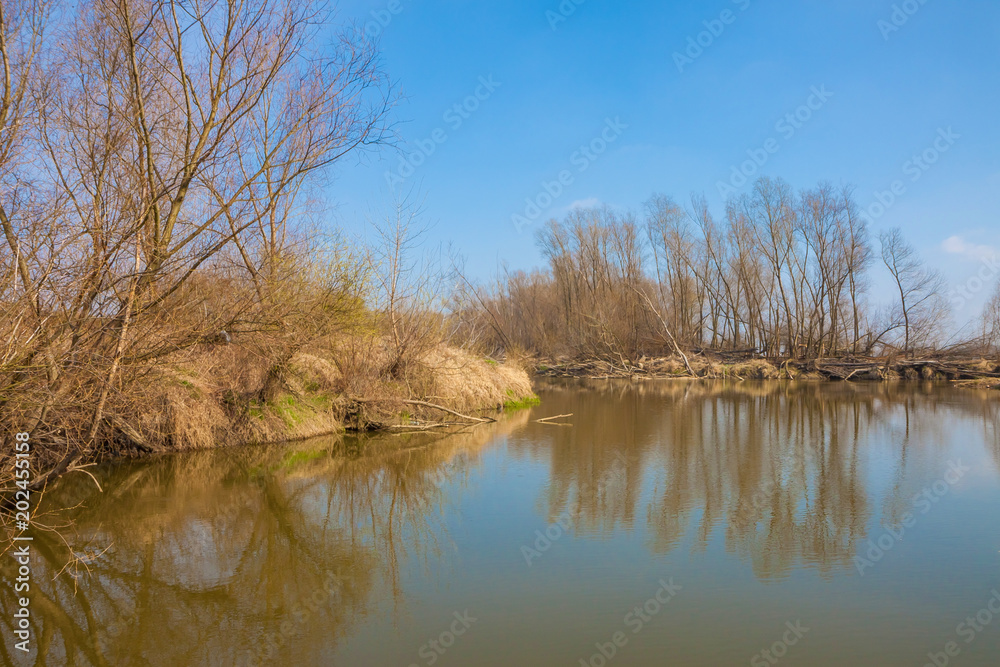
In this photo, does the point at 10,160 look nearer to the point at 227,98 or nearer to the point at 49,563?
the point at 227,98

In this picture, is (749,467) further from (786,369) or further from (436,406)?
(786,369)

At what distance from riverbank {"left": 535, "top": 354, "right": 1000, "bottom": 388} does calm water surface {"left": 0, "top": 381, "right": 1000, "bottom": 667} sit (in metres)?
20.2

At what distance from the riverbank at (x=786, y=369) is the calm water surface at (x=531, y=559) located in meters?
20.2

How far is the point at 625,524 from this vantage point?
688 centimetres

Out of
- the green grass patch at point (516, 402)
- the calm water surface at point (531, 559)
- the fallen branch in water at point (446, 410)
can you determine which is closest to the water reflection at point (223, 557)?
the calm water surface at point (531, 559)

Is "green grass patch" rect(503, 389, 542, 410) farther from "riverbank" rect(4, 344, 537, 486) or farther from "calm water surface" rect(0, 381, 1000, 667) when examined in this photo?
"calm water surface" rect(0, 381, 1000, 667)

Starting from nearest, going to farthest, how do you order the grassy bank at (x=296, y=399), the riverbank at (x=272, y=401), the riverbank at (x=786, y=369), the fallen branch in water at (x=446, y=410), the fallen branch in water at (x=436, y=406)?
the riverbank at (x=272, y=401), the grassy bank at (x=296, y=399), the fallen branch in water at (x=436, y=406), the fallen branch in water at (x=446, y=410), the riverbank at (x=786, y=369)

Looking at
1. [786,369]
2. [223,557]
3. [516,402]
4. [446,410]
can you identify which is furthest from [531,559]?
[786,369]

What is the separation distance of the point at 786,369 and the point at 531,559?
95.4 ft

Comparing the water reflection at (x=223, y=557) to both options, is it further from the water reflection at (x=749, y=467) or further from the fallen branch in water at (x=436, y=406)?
the fallen branch in water at (x=436, y=406)

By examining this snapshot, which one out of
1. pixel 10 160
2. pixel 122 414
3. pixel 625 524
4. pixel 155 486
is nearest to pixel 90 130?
pixel 10 160

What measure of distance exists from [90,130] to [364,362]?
6944 millimetres

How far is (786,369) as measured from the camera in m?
31.5

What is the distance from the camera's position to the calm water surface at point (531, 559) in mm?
4332
